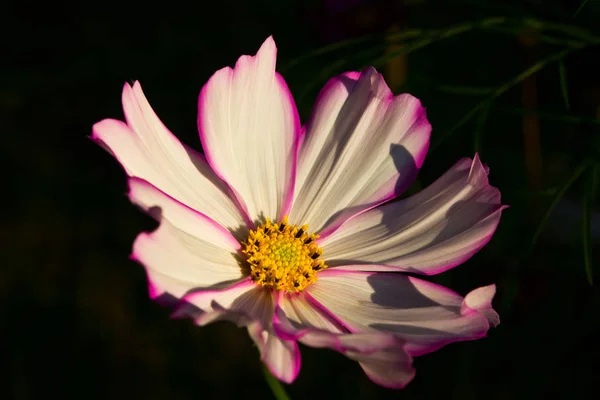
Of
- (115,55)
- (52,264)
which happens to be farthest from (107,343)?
(115,55)

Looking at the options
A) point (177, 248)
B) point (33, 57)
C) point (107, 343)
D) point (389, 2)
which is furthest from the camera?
point (33, 57)

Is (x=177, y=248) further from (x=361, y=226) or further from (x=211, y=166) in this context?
(x=361, y=226)

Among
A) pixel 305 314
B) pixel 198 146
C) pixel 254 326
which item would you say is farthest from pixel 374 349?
pixel 198 146

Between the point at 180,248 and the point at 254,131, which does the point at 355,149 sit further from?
the point at 180,248

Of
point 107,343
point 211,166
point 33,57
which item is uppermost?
point 33,57

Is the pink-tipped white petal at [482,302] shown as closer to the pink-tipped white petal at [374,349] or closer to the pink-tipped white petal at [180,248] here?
the pink-tipped white petal at [374,349]

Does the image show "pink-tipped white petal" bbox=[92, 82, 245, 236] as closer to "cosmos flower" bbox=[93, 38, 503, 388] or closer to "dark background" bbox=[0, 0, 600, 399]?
"cosmos flower" bbox=[93, 38, 503, 388]

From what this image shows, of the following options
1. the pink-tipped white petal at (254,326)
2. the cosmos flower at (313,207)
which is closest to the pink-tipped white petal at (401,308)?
the cosmos flower at (313,207)

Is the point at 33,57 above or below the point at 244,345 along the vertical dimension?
above
